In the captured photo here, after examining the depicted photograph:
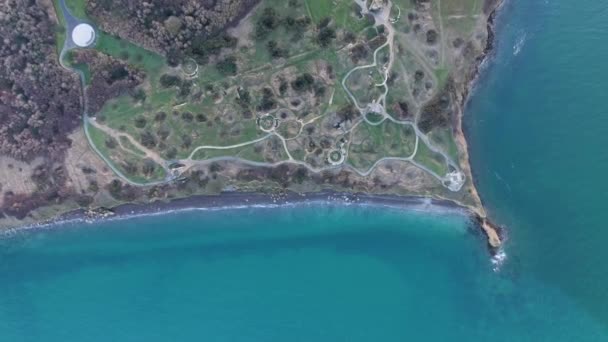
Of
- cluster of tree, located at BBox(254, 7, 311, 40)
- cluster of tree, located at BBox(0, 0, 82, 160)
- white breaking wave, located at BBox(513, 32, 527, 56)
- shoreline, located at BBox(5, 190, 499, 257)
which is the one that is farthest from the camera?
shoreline, located at BBox(5, 190, 499, 257)

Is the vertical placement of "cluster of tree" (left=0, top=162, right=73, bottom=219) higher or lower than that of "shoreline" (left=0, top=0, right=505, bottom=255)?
higher

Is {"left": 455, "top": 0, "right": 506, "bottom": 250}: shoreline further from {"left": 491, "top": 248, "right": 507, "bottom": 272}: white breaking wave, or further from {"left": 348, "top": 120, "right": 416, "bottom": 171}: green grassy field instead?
{"left": 348, "top": 120, "right": 416, "bottom": 171}: green grassy field

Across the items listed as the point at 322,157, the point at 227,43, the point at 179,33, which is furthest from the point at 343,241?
the point at 179,33

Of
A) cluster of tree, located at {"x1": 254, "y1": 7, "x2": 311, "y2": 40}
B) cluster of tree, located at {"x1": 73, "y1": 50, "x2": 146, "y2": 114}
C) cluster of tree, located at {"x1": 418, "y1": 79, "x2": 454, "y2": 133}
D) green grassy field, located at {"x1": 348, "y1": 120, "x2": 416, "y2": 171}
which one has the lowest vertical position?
green grassy field, located at {"x1": 348, "y1": 120, "x2": 416, "y2": 171}

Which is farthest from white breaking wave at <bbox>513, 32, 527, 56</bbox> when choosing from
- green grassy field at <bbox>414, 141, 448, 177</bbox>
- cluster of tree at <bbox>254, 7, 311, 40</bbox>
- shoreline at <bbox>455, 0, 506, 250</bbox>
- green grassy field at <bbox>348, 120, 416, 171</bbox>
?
cluster of tree at <bbox>254, 7, 311, 40</bbox>

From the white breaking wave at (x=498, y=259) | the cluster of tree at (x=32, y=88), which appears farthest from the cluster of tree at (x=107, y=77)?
the white breaking wave at (x=498, y=259)

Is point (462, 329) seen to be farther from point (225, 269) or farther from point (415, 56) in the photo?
point (415, 56)
